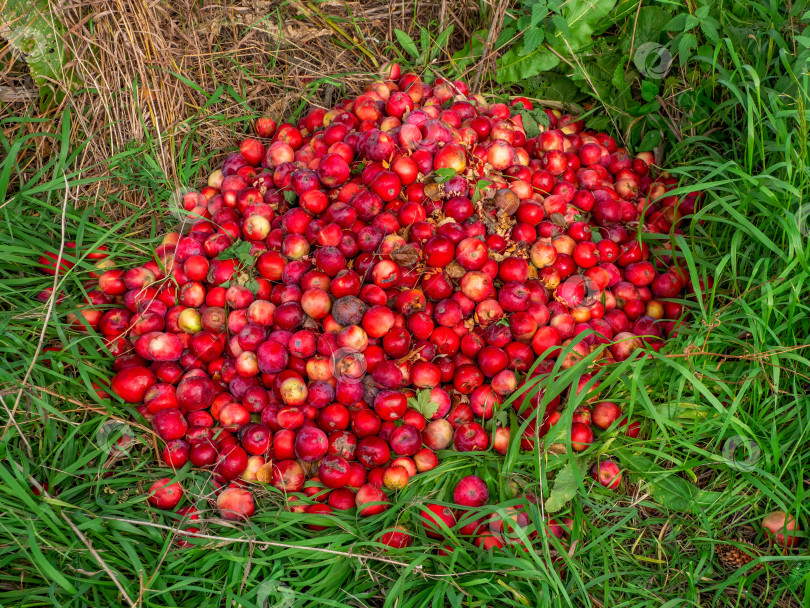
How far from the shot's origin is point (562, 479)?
249 centimetres

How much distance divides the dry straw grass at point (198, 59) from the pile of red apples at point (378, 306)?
0.61 m

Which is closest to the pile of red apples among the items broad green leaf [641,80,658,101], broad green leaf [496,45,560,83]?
broad green leaf [641,80,658,101]

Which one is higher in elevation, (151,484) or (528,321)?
(528,321)

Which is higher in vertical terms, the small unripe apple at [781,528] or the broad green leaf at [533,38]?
the broad green leaf at [533,38]

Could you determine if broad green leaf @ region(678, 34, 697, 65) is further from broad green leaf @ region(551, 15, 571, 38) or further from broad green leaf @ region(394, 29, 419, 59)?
broad green leaf @ region(394, 29, 419, 59)

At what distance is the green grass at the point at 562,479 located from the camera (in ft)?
7.31

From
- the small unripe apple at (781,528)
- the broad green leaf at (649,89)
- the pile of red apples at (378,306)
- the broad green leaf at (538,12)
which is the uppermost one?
the broad green leaf at (538,12)

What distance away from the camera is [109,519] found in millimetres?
2332

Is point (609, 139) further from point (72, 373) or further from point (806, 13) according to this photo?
point (72, 373)

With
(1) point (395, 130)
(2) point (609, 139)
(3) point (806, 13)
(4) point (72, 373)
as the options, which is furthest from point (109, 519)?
(3) point (806, 13)

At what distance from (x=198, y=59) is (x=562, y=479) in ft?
12.3

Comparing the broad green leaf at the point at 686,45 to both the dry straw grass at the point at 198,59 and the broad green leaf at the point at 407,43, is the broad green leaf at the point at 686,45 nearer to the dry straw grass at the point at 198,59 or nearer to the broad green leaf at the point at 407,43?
the dry straw grass at the point at 198,59

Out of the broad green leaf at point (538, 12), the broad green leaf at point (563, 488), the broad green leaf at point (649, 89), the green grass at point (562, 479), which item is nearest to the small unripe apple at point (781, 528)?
the green grass at point (562, 479)

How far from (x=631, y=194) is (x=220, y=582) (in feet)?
11.1
